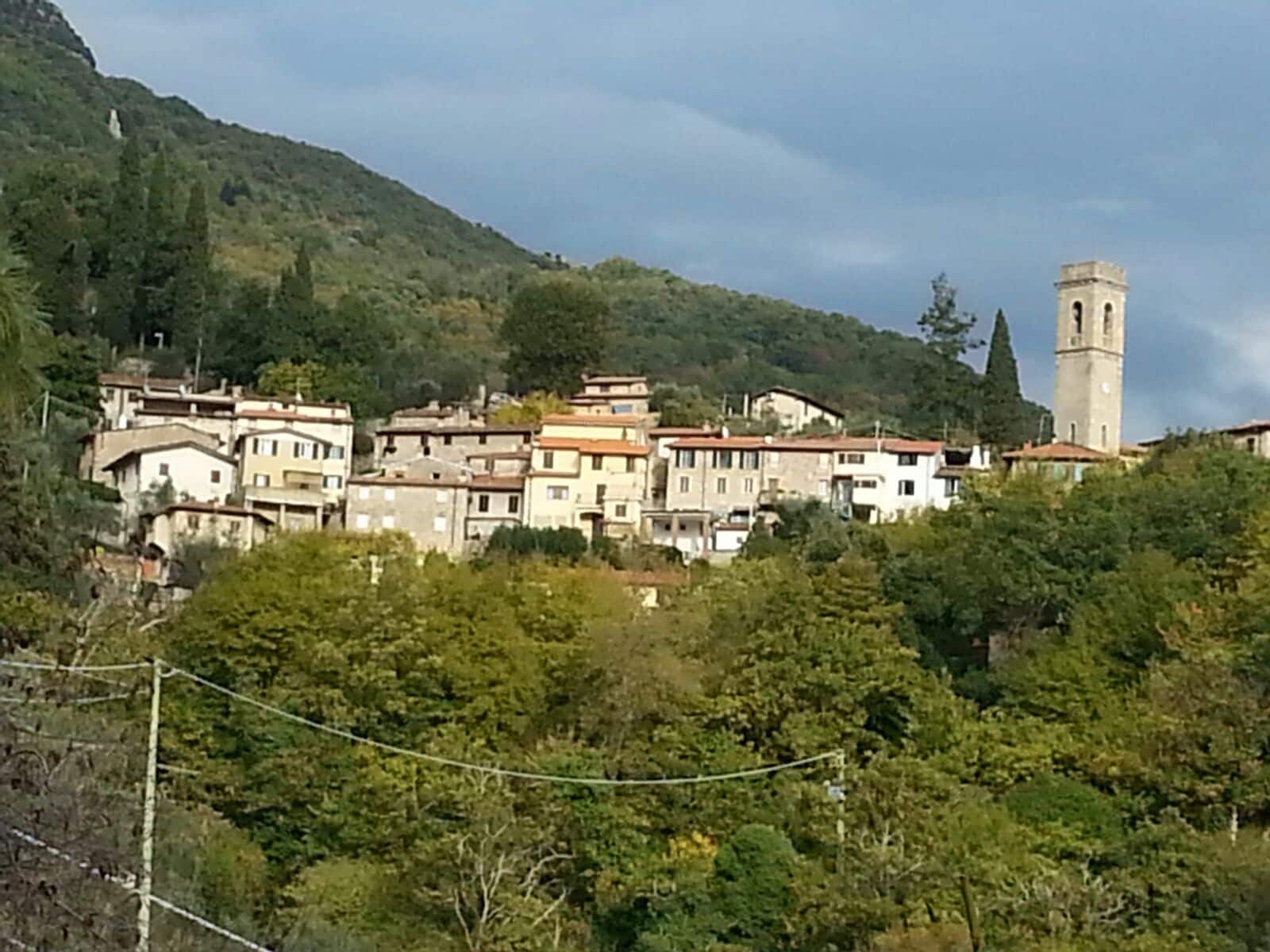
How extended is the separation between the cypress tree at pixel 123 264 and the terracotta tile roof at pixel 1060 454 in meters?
23.3

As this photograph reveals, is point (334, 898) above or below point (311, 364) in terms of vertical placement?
below

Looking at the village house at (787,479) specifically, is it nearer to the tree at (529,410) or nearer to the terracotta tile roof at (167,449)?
the tree at (529,410)

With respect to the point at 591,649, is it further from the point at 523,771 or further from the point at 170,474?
the point at 170,474

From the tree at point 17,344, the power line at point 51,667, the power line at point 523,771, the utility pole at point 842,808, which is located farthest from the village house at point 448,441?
the tree at point 17,344

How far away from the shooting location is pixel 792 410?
5862 centimetres

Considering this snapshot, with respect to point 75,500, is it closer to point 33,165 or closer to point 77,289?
point 77,289

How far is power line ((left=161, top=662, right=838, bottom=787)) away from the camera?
89.7ft

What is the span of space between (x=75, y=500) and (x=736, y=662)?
1532 centimetres

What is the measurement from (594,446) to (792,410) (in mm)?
12439

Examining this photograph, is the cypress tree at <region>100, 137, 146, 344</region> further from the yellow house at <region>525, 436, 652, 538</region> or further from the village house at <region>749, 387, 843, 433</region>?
the village house at <region>749, 387, 843, 433</region>

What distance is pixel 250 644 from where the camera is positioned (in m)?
31.0

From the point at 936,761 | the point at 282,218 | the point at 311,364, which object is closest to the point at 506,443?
the point at 311,364

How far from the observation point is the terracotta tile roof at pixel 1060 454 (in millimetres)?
45656

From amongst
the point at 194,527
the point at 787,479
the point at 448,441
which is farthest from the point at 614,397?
the point at 194,527
